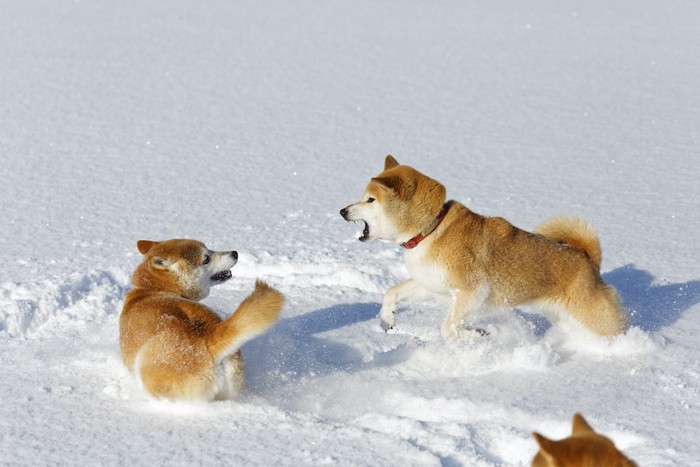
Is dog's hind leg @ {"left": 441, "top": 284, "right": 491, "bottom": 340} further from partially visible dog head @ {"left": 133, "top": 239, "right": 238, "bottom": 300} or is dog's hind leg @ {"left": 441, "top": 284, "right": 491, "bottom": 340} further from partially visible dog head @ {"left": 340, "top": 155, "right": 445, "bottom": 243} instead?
partially visible dog head @ {"left": 133, "top": 239, "right": 238, "bottom": 300}

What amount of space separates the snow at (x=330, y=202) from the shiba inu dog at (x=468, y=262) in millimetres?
170

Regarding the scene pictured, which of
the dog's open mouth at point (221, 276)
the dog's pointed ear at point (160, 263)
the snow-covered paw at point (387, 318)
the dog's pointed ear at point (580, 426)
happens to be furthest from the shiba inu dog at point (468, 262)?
the dog's pointed ear at point (580, 426)

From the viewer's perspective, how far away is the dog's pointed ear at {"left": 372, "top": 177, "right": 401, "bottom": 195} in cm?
479

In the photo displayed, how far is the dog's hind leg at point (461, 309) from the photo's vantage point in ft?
15.7

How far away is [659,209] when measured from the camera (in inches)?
267

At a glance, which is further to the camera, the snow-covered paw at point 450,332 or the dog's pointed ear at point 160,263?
the snow-covered paw at point 450,332

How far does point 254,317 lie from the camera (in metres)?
3.78

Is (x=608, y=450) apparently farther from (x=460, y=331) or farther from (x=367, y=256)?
(x=367, y=256)

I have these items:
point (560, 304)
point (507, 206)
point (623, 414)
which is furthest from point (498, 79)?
point (623, 414)

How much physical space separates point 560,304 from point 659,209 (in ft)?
7.25

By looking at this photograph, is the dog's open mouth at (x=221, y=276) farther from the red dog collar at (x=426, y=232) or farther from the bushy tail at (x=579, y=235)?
the bushy tail at (x=579, y=235)

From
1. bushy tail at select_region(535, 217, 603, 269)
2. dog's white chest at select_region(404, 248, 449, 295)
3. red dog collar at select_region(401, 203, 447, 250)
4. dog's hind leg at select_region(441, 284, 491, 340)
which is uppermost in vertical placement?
bushy tail at select_region(535, 217, 603, 269)

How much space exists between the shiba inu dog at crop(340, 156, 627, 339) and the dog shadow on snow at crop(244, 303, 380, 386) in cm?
28

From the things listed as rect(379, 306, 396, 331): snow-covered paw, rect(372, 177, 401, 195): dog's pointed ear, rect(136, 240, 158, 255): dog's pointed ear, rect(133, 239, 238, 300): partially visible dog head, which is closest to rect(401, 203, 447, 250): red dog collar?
rect(372, 177, 401, 195): dog's pointed ear
